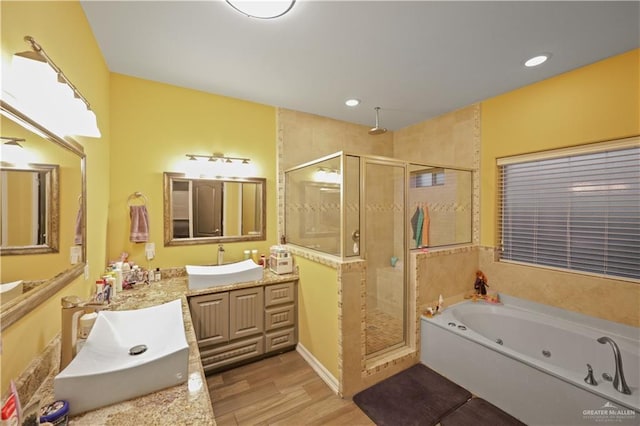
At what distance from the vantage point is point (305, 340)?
8.17 ft

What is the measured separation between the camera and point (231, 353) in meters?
2.28

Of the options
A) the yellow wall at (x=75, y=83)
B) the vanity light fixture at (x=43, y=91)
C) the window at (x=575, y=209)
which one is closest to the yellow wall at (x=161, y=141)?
the yellow wall at (x=75, y=83)

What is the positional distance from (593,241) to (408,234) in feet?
5.05

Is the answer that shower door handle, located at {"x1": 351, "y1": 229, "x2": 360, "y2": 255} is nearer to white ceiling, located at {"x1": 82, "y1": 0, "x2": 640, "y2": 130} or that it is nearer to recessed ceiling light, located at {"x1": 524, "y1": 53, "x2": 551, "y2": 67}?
white ceiling, located at {"x1": 82, "y1": 0, "x2": 640, "y2": 130}

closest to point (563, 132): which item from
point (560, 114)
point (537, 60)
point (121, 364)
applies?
point (560, 114)

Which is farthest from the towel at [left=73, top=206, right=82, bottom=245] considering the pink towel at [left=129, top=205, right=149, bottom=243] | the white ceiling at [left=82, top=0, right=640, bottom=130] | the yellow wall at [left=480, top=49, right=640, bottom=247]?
the yellow wall at [left=480, top=49, right=640, bottom=247]

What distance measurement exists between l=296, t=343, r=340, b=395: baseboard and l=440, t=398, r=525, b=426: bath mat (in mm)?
817

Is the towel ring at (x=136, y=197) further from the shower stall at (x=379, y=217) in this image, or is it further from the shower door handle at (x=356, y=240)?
the shower door handle at (x=356, y=240)

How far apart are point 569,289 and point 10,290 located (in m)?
3.65

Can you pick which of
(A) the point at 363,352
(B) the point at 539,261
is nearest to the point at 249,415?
(A) the point at 363,352

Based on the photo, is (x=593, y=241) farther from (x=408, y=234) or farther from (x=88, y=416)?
(x=88, y=416)

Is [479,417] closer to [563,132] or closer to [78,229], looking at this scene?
[563,132]

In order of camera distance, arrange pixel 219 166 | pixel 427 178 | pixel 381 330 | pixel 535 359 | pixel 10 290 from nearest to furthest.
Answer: pixel 10 290 → pixel 535 359 → pixel 381 330 → pixel 219 166 → pixel 427 178

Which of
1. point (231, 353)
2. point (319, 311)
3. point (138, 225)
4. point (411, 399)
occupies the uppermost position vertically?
point (138, 225)
